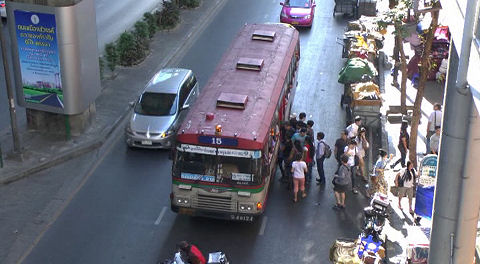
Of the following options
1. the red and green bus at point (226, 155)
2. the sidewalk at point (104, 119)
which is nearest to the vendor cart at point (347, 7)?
the sidewalk at point (104, 119)

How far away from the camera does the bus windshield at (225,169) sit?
723 inches

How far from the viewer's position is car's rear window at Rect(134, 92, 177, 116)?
24234mm

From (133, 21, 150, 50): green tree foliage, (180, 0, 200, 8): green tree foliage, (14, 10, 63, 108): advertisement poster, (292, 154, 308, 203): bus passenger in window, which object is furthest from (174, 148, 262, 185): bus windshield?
(180, 0, 200, 8): green tree foliage

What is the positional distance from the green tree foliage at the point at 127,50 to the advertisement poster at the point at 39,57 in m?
6.72

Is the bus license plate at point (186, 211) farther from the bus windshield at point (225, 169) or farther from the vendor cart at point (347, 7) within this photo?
the vendor cart at point (347, 7)

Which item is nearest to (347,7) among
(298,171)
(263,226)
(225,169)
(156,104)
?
(156,104)

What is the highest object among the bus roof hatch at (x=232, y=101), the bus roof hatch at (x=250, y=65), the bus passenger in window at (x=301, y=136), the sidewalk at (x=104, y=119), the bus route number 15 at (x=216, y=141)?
the bus roof hatch at (x=250, y=65)

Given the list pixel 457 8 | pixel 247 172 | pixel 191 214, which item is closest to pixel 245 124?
pixel 247 172

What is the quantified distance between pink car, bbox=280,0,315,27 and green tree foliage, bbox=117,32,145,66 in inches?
330

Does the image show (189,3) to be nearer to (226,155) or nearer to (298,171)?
(298,171)

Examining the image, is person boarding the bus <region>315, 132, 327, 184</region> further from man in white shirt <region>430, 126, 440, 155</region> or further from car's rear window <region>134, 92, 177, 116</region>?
car's rear window <region>134, 92, 177, 116</region>

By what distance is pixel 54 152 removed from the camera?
2319cm

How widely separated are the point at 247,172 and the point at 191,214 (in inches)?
73.1

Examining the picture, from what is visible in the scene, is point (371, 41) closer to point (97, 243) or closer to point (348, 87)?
point (348, 87)
